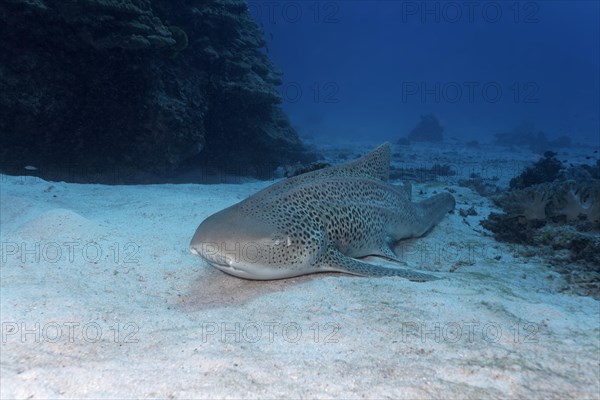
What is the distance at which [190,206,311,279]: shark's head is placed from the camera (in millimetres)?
4078

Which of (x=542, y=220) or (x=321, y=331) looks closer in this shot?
(x=321, y=331)

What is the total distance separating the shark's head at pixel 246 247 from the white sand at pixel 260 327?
296mm

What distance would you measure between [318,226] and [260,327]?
1.87 metres

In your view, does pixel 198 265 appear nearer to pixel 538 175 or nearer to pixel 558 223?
pixel 558 223

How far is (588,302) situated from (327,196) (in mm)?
3441

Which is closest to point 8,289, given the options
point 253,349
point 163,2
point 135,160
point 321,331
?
point 253,349

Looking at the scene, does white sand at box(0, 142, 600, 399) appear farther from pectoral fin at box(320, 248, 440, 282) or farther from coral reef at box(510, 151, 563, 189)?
coral reef at box(510, 151, 563, 189)

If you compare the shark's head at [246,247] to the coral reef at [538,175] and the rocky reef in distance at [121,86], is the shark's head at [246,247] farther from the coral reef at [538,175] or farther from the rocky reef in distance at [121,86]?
the coral reef at [538,175]

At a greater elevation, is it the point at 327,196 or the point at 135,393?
the point at 327,196

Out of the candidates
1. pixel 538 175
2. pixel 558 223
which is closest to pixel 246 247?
pixel 558 223

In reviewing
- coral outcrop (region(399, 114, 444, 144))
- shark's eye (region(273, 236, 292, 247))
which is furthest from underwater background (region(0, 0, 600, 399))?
coral outcrop (region(399, 114, 444, 144))

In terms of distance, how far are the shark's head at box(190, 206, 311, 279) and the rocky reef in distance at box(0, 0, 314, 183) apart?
24.7 feet

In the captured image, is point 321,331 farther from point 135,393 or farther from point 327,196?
point 327,196

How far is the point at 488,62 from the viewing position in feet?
648
